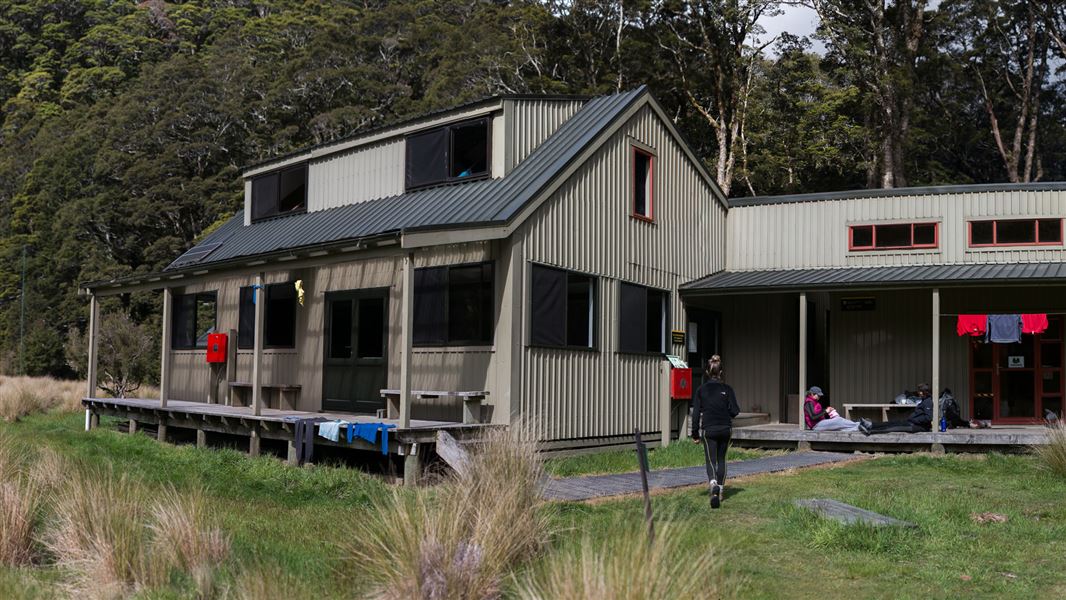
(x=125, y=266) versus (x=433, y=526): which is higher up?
(x=125, y=266)

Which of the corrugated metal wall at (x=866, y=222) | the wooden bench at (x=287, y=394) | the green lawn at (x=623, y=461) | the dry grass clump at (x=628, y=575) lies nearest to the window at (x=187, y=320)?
the wooden bench at (x=287, y=394)

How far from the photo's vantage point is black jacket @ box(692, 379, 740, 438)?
10.8 meters

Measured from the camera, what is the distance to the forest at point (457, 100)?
35938 millimetres

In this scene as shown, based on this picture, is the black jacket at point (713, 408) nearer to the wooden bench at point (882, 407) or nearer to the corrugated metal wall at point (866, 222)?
the wooden bench at point (882, 407)

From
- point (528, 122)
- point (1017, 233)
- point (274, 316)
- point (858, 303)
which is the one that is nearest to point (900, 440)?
point (858, 303)

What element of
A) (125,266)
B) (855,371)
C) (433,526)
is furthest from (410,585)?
(125,266)

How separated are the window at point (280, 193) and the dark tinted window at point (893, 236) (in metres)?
10.9

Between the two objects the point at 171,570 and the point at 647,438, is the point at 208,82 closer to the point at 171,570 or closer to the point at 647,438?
the point at 647,438

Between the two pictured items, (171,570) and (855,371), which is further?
(855,371)

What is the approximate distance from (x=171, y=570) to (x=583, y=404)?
8.48 m

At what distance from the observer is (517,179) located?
15.4m

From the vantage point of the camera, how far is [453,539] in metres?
6.88

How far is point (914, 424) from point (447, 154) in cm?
897

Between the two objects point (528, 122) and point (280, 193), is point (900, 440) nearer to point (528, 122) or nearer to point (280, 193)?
point (528, 122)
